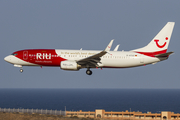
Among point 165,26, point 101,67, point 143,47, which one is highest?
point 165,26

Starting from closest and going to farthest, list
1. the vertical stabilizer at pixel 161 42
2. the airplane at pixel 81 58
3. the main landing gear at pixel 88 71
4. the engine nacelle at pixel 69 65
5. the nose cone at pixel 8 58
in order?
1. the engine nacelle at pixel 69 65
2. the airplane at pixel 81 58
3. the main landing gear at pixel 88 71
4. the nose cone at pixel 8 58
5. the vertical stabilizer at pixel 161 42

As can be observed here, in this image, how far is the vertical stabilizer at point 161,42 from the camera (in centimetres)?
5692

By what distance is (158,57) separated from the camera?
176ft

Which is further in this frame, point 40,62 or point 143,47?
point 143,47

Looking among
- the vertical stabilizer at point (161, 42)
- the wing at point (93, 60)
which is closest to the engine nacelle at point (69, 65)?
the wing at point (93, 60)

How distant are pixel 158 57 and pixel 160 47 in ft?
14.6

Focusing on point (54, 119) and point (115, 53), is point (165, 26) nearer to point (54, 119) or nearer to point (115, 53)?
point (115, 53)

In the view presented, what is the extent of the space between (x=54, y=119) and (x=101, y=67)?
44.8 feet

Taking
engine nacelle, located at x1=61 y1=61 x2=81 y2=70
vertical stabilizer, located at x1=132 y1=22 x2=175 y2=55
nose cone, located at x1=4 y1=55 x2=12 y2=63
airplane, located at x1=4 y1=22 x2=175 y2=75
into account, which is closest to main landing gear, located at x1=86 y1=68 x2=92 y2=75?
airplane, located at x1=4 y1=22 x2=175 y2=75

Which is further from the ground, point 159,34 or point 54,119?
point 159,34

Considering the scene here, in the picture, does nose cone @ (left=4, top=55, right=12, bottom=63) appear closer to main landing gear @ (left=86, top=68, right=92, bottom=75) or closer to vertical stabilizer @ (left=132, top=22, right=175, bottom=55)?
main landing gear @ (left=86, top=68, right=92, bottom=75)

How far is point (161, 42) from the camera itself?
57906mm

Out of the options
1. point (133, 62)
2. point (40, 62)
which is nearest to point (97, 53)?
point (133, 62)

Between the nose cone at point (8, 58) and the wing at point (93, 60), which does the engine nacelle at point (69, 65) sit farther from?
the nose cone at point (8, 58)
